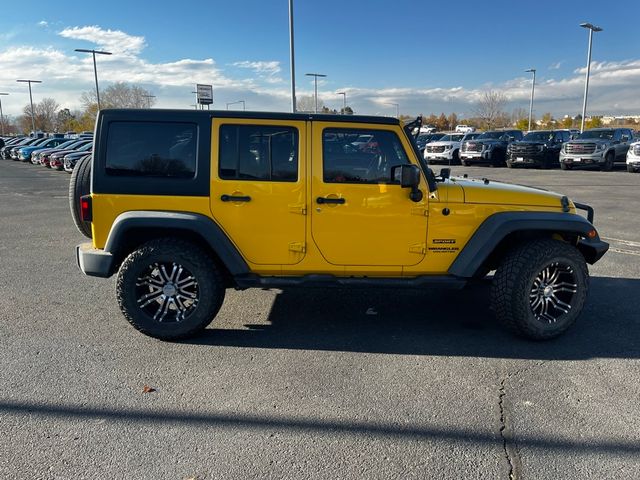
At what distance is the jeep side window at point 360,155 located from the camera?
4.01m

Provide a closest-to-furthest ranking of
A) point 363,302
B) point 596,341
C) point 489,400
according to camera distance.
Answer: point 489,400 → point 596,341 → point 363,302

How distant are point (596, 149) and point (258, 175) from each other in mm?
21649

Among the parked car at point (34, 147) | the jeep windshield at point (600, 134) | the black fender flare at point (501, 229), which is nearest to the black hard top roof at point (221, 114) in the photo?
the black fender flare at point (501, 229)

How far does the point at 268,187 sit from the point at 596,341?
314cm

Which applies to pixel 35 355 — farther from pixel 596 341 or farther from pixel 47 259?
pixel 596 341

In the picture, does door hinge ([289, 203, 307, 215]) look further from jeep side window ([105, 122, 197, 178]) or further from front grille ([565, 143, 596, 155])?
front grille ([565, 143, 596, 155])

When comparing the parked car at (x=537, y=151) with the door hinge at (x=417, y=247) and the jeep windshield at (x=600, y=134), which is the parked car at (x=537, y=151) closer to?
the jeep windshield at (x=600, y=134)

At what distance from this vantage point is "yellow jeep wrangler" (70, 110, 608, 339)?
156 inches

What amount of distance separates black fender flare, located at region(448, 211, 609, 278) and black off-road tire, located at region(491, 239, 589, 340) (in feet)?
0.56

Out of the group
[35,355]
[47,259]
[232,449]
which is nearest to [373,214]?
[232,449]

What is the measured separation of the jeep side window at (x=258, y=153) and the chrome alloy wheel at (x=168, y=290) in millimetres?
948

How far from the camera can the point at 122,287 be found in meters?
4.00

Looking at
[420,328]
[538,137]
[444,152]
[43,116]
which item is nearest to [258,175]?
[420,328]

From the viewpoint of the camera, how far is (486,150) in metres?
24.9
